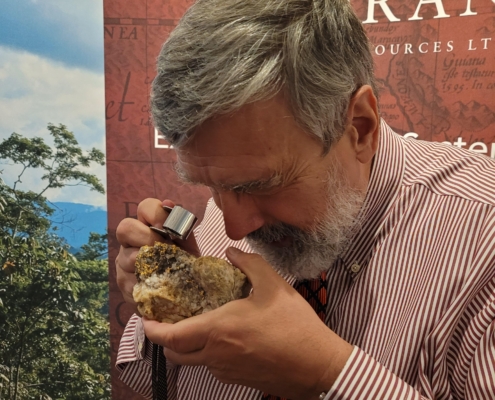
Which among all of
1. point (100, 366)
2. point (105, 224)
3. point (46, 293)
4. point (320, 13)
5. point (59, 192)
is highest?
point (320, 13)

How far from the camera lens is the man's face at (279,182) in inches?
30.0

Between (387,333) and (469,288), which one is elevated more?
(469,288)

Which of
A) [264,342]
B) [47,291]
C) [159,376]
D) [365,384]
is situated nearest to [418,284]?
[365,384]

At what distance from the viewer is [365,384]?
2.35ft

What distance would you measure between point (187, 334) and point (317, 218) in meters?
0.36

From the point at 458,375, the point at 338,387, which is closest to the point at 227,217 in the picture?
the point at 338,387

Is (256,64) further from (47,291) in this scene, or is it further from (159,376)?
(47,291)

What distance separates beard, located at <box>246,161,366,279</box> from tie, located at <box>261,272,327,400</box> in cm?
2

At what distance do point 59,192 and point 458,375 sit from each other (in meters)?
1.31

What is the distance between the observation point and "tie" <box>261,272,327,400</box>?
36.5 inches

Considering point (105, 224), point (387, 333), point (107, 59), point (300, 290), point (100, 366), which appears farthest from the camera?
point (100, 366)

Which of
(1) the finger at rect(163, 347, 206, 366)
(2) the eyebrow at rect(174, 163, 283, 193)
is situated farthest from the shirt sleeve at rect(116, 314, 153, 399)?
(2) the eyebrow at rect(174, 163, 283, 193)

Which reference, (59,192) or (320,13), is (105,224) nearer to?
(59,192)

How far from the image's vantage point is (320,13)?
0.81 m
